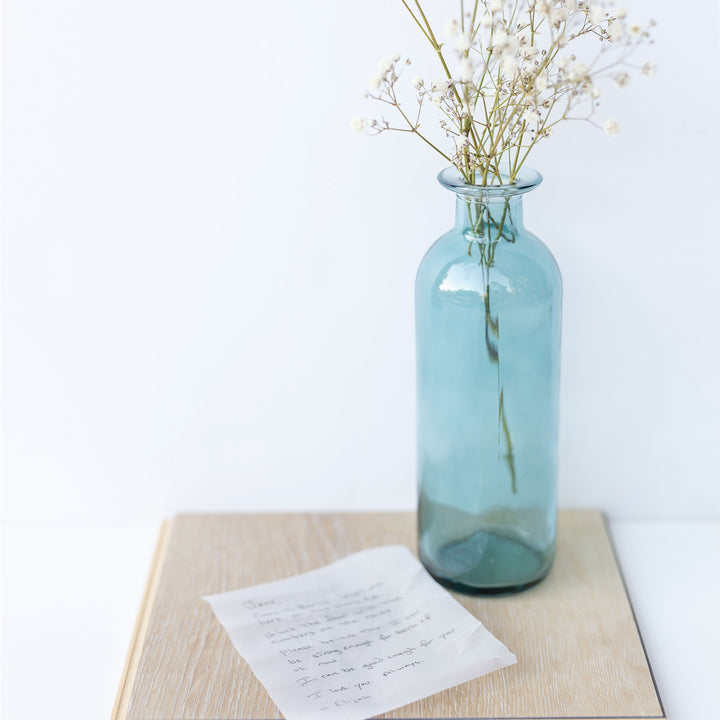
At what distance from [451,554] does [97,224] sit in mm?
531

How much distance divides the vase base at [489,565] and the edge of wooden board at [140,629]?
311 mm

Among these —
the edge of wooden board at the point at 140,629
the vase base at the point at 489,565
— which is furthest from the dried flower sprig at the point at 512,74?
the edge of wooden board at the point at 140,629

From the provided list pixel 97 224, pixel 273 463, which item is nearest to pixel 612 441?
pixel 273 463

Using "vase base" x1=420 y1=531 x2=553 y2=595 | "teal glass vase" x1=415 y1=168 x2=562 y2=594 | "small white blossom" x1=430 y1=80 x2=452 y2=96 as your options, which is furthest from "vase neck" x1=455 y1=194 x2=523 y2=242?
"vase base" x1=420 y1=531 x2=553 y2=595

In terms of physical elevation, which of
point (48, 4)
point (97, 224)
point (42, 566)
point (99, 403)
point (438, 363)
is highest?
point (48, 4)

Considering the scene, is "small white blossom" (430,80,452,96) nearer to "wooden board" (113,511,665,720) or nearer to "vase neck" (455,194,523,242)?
"vase neck" (455,194,523,242)

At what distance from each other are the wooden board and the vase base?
2cm

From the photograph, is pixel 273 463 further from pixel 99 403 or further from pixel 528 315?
pixel 528 315

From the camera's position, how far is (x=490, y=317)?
914mm

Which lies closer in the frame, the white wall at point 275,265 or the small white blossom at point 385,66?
the small white blossom at point 385,66

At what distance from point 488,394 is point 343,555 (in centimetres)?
27

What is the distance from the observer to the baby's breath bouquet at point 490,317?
0.88 metres

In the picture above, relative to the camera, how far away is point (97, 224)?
105cm

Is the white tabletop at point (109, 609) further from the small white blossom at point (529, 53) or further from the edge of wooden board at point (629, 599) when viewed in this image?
the small white blossom at point (529, 53)
